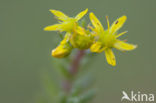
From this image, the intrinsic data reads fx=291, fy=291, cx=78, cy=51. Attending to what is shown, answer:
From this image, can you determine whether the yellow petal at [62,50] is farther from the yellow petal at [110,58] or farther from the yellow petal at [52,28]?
the yellow petal at [110,58]

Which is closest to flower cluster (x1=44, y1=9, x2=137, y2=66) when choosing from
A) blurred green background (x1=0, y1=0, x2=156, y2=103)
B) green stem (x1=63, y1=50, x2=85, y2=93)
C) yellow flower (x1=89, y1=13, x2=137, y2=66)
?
yellow flower (x1=89, y1=13, x2=137, y2=66)

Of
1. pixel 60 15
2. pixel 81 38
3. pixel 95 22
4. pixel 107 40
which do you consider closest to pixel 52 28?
pixel 60 15

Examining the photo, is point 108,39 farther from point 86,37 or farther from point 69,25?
point 69,25

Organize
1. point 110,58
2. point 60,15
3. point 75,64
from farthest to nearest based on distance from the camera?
point 75,64, point 60,15, point 110,58

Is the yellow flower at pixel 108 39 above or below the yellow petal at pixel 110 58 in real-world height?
above

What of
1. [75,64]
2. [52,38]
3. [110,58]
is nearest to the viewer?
[110,58]

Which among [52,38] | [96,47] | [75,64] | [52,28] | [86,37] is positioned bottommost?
[96,47]

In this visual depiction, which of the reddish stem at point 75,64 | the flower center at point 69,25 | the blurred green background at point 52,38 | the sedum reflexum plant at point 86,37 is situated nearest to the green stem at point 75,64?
the reddish stem at point 75,64
